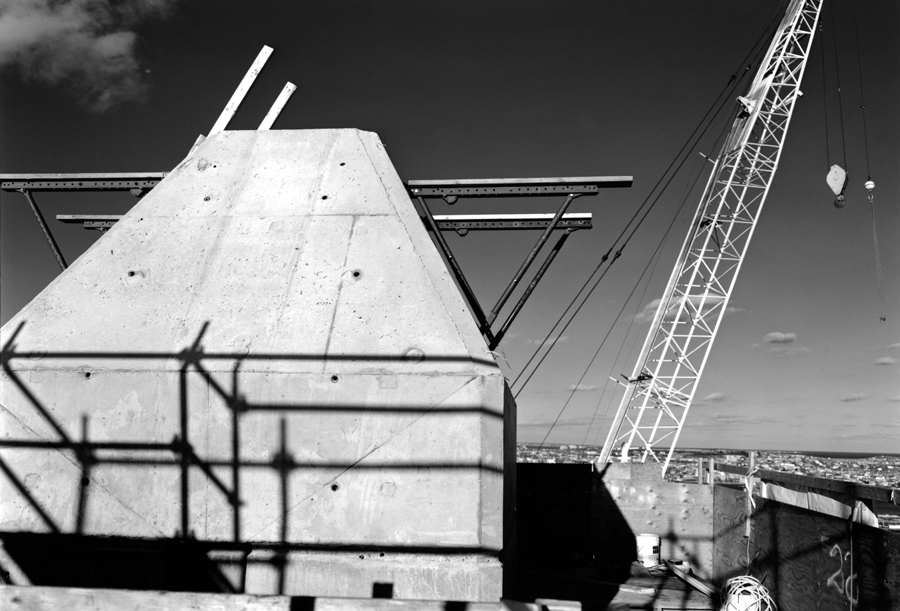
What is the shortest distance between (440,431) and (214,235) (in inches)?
126

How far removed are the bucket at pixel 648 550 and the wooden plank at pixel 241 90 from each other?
9807 millimetres

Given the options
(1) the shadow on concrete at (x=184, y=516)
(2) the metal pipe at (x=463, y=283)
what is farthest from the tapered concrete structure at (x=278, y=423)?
(2) the metal pipe at (x=463, y=283)

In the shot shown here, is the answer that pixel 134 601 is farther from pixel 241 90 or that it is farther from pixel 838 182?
pixel 838 182

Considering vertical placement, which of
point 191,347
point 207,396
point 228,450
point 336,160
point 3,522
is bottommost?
point 3,522

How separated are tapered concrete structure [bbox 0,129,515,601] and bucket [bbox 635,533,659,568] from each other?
7.75 meters

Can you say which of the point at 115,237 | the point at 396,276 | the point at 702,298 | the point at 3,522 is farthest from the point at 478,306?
the point at 702,298

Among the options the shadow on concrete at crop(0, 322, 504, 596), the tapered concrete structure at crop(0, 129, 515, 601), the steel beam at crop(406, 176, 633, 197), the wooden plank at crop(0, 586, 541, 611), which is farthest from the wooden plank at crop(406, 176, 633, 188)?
the wooden plank at crop(0, 586, 541, 611)

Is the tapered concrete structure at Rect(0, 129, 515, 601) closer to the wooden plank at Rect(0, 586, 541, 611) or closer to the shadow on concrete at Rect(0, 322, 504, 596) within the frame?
the shadow on concrete at Rect(0, 322, 504, 596)

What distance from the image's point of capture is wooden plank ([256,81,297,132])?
8.45 meters

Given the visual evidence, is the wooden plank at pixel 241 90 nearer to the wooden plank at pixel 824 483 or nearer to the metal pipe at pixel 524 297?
the metal pipe at pixel 524 297

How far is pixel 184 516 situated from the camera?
5707 millimetres

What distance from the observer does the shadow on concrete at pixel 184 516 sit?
18.5 feet

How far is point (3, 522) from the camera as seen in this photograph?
5.85m

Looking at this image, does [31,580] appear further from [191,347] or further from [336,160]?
[336,160]
